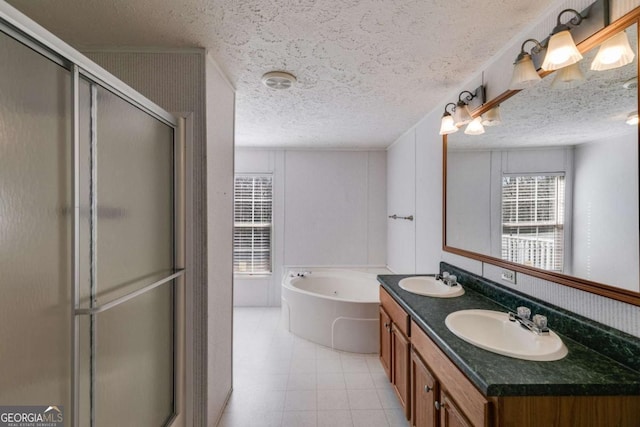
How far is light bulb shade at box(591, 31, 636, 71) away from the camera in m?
1.04

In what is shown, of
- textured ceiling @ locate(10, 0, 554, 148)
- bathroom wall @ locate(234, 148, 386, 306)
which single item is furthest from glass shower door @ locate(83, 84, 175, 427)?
bathroom wall @ locate(234, 148, 386, 306)

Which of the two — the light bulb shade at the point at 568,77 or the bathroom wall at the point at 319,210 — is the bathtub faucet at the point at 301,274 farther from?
the light bulb shade at the point at 568,77

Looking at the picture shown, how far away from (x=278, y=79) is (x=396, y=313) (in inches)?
72.7

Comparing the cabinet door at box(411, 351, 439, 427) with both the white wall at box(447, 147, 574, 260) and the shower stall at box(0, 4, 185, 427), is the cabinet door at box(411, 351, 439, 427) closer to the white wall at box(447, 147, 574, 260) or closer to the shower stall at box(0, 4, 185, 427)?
the white wall at box(447, 147, 574, 260)

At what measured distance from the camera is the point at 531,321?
134cm

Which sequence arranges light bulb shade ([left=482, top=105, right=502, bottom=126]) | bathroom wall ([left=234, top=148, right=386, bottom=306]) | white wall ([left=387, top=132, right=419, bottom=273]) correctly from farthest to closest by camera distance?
bathroom wall ([left=234, top=148, right=386, bottom=306]) < white wall ([left=387, top=132, right=419, bottom=273]) < light bulb shade ([left=482, top=105, right=502, bottom=126])

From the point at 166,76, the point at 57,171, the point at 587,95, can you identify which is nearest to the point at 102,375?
the point at 57,171

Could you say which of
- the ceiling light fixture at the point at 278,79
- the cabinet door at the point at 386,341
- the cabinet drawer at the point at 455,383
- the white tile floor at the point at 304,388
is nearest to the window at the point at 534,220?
the cabinet drawer at the point at 455,383

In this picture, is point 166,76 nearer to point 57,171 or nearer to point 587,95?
point 57,171

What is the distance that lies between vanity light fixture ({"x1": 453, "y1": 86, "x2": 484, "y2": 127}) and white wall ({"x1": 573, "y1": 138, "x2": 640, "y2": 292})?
79 cm

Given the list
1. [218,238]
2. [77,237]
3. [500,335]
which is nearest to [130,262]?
[77,237]

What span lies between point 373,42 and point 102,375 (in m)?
2.03

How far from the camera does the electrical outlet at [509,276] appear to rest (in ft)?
5.26

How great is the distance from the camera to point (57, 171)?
893mm
